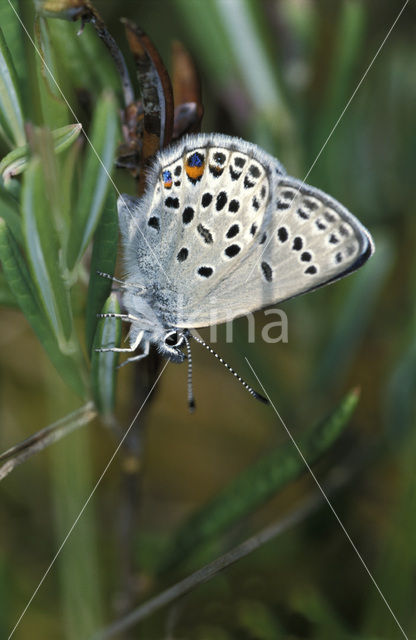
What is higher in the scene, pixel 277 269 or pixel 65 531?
pixel 277 269

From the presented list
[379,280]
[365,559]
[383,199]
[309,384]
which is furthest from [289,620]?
[383,199]

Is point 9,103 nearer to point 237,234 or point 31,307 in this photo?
point 31,307

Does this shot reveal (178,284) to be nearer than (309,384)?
Yes

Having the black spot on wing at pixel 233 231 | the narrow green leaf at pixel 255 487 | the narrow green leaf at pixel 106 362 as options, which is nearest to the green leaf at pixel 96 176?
the narrow green leaf at pixel 106 362

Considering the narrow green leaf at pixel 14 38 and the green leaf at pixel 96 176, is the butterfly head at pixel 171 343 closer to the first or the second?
the green leaf at pixel 96 176

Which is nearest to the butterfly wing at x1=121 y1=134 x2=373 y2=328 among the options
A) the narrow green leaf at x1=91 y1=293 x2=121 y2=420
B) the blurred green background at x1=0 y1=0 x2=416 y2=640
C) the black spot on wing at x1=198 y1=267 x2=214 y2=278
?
the black spot on wing at x1=198 y1=267 x2=214 y2=278

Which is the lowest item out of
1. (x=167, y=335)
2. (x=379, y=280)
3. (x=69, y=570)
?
(x=69, y=570)

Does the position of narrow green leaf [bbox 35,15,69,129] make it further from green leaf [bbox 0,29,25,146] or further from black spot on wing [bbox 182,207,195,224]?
black spot on wing [bbox 182,207,195,224]

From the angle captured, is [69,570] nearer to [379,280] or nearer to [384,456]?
[384,456]
